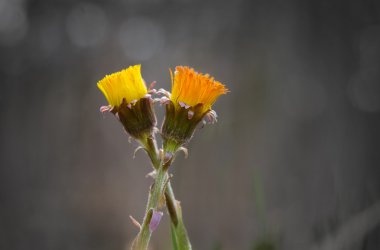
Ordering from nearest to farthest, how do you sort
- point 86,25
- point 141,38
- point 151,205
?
1. point 151,205
2. point 86,25
3. point 141,38

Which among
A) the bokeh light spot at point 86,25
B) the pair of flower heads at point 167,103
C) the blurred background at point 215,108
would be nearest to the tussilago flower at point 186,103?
the pair of flower heads at point 167,103

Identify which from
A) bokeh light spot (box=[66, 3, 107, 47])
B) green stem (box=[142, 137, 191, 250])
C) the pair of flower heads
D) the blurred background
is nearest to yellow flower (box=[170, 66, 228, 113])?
the pair of flower heads

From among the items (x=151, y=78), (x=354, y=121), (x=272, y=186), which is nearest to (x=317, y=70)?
(x=354, y=121)

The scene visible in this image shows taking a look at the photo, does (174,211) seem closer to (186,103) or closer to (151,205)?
(151,205)

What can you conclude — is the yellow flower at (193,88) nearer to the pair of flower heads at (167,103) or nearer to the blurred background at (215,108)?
the pair of flower heads at (167,103)

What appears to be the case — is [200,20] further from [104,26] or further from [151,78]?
[104,26]

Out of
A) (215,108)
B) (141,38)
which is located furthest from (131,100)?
(141,38)

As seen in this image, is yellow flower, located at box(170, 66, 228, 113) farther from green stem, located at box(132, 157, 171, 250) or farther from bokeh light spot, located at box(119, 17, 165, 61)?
bokeh light spot, located at box(119, 17, 165, 61)

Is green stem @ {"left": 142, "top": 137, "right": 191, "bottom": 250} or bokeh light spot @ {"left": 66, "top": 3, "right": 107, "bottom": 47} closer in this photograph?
green stem @ {"left": 142, "top": 137, "right": 191, "bottom": 250}
